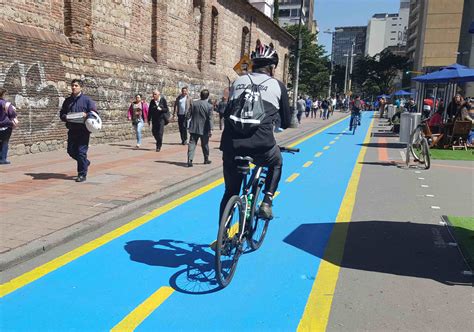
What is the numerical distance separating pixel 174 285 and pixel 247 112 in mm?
1727

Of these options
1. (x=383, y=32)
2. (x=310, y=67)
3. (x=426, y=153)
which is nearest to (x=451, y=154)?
(x=426, y=153)

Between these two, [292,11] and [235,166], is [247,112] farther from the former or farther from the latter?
[292,11]

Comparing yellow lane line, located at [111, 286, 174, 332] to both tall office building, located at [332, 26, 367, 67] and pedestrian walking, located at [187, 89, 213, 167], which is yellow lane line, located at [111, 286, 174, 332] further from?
tall office building, located at [332, 26, 367, 67]

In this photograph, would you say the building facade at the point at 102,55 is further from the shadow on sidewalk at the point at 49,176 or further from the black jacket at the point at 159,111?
the shadow on sidewalk at the point at 49,176

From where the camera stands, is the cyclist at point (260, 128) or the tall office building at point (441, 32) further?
the tall office building at point (441, 32)

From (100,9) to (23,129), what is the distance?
5701mm

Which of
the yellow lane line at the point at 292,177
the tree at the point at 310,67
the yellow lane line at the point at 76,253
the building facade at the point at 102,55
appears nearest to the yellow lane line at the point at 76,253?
the yellow lane line at the point at 76,253

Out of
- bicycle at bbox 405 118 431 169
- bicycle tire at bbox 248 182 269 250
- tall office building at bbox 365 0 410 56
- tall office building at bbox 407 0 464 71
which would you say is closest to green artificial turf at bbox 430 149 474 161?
bicycle at bbox 405 118 431 169

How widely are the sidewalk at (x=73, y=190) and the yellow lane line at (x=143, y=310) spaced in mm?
1621

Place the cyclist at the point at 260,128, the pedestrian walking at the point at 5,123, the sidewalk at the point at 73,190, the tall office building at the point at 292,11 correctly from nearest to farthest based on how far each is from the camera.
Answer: the cyclist at the point at 260,128
the sidewalk at the point at 73,190
the pedestrian walking at the point at 5,123
the tall office building at the point at 292,11

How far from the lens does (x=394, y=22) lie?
150 metres

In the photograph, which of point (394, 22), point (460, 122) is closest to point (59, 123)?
point (460, 122)

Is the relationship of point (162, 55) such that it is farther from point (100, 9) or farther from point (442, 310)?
point (442, 310)

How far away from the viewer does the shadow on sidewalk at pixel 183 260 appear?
3936 millimetres
